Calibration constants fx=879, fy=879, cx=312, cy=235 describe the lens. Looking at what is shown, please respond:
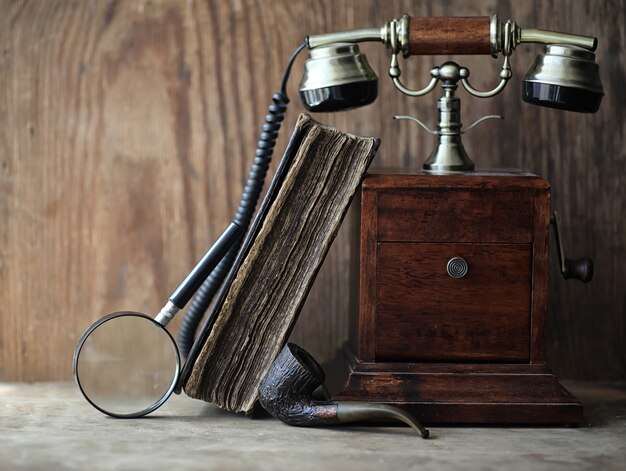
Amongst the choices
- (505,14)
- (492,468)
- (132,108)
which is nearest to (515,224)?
(492,468)

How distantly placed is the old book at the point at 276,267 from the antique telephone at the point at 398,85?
37 mm

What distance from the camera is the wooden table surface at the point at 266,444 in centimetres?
107

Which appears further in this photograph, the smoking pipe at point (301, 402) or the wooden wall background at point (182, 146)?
the wooden wall background at point (182, 146)

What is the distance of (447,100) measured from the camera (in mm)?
1360

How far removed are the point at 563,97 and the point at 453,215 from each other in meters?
0.25

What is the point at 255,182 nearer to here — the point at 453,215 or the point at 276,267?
the point at 276,267

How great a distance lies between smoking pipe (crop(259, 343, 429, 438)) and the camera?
3.87 feet

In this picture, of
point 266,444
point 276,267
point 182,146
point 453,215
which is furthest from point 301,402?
point 182,146

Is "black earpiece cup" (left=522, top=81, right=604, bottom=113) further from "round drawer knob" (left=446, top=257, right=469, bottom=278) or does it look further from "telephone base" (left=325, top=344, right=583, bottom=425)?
"telephone base" (left=325, top=344, right=583, bottom=425)

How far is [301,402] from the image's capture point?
3.97 ft

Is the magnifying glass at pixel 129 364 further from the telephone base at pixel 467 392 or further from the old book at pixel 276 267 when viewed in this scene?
the telephone base at pixel 467 392

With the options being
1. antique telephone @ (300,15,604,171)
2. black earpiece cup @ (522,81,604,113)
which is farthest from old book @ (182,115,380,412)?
black earpiece cup @ (522,81,604,113)

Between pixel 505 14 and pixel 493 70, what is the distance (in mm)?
99

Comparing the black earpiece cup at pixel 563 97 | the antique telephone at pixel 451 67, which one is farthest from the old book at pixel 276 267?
the black earpiece cup at pixel 563 97
